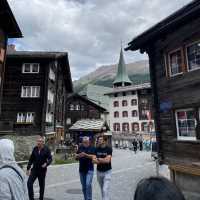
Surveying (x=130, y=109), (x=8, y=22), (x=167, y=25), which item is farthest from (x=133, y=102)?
(x=167, y=25)

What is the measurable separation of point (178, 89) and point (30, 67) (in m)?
18.9

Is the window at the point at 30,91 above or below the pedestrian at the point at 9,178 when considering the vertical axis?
above

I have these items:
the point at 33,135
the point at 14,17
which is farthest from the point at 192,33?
the point at 33,135

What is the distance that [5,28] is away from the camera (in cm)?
1530

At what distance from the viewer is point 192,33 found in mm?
9438

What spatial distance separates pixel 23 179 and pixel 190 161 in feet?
25.4

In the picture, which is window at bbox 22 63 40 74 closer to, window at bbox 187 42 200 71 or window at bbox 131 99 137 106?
window at bbox 187 42 200 71

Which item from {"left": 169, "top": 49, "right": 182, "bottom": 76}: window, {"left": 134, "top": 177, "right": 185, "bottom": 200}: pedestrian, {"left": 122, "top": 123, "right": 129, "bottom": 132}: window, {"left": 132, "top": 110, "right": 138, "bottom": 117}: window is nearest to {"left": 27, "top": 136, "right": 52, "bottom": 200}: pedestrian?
{"left": 134, "top": 177, "right": 185, "bottom": 200}: pedestrian

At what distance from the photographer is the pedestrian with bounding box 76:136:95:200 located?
21.4 ft

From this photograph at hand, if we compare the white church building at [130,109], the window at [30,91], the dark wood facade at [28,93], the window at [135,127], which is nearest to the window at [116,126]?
the white church building at [130,109]

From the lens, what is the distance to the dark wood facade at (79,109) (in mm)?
45656

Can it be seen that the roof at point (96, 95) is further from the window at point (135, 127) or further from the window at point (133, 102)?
the window at point (135, 127)

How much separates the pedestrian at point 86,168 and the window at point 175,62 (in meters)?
5.81

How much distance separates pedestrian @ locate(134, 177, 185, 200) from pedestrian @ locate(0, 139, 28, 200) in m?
1.86
